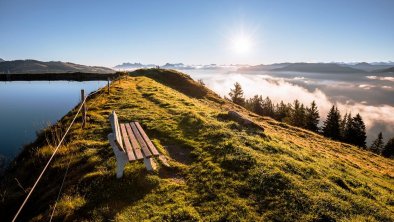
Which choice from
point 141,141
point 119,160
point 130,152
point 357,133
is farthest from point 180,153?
point 357,133

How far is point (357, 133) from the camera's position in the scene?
238 ft

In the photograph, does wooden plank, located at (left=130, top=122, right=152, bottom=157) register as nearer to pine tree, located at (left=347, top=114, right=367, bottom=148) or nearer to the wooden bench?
the wooden bench

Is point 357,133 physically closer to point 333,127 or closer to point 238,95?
point 333,127

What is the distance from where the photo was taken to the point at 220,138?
47.8ft

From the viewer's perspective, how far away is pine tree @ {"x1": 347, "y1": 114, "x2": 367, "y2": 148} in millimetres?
72500

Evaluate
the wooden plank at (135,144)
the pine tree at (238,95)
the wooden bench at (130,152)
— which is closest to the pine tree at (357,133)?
the pine tree at (238,95)

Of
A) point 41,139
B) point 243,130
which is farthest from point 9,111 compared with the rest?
point 243,130

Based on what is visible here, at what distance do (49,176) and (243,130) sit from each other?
11.4m

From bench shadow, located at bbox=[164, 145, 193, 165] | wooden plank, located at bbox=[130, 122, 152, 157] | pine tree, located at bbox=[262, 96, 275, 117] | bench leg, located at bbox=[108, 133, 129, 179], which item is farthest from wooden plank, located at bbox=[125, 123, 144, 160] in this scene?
pine tree, located at bbox=[262, 96, 275, 117]

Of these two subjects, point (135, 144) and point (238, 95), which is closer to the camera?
point (135, 144)

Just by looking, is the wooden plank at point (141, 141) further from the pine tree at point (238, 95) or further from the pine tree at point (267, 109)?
the pine tree at point (267, 109)

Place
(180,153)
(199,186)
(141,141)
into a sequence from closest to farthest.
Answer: (199,186), (141,141), (180,153)

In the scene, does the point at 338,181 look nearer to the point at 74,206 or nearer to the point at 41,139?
the point at 74,206

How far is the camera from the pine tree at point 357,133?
7250cm
